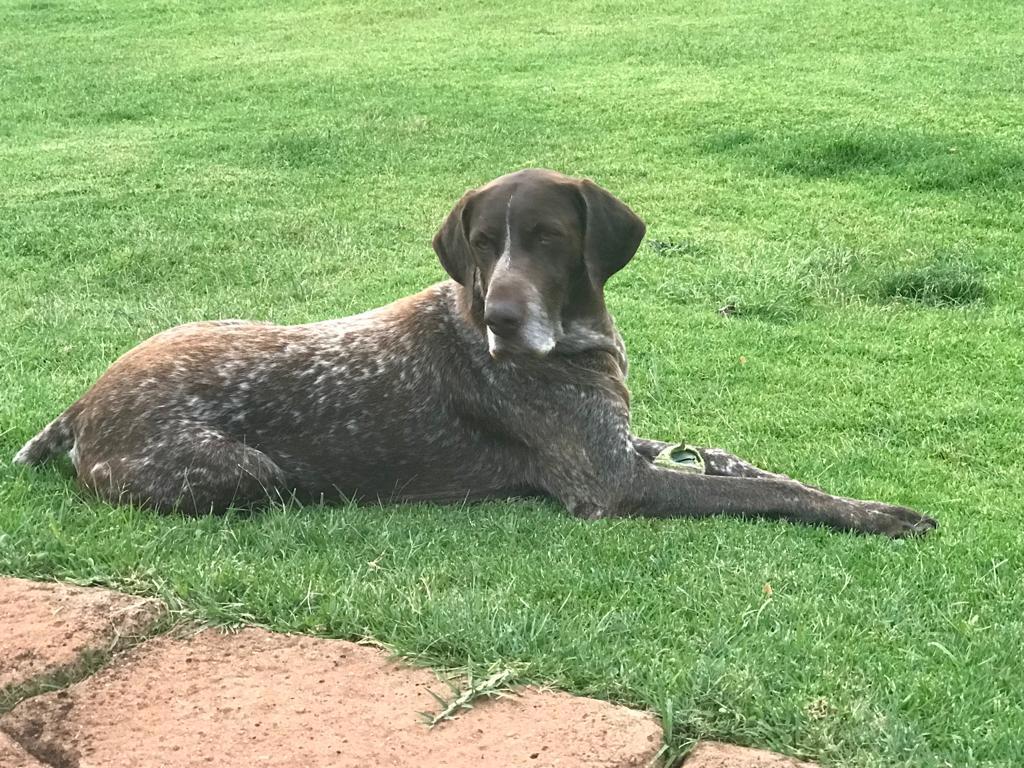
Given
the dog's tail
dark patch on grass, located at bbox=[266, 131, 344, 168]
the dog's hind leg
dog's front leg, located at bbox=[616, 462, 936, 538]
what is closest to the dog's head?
dog's front leg, located at bbox=[616, 462, 936, 538]

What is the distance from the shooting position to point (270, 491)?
4.70 metres

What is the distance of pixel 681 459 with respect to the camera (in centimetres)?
512

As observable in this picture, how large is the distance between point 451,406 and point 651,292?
304 cm

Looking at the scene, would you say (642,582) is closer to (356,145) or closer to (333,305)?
(333,305)

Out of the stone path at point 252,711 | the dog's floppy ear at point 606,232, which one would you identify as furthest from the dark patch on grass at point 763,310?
the stone path at point 252,711

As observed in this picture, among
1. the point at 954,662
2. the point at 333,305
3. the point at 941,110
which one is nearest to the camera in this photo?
the point at 954,662

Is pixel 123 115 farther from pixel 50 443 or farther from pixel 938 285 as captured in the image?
pixel 50 443

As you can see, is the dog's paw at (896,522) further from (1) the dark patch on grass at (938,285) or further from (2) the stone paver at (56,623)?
(1) the dark patch on grass at (938,285)

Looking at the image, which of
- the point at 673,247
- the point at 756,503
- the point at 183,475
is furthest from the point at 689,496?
the point at 673,247

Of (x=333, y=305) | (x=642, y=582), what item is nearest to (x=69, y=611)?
(x=642, y=582)

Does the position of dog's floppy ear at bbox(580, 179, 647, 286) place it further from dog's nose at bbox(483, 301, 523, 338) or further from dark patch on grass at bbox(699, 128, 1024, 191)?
dark patch on grass at bbox(699, 128, 1024, 191)

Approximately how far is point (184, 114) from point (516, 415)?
10.1 m

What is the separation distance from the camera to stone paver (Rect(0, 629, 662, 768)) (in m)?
2.87

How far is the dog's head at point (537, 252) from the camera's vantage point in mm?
4707
